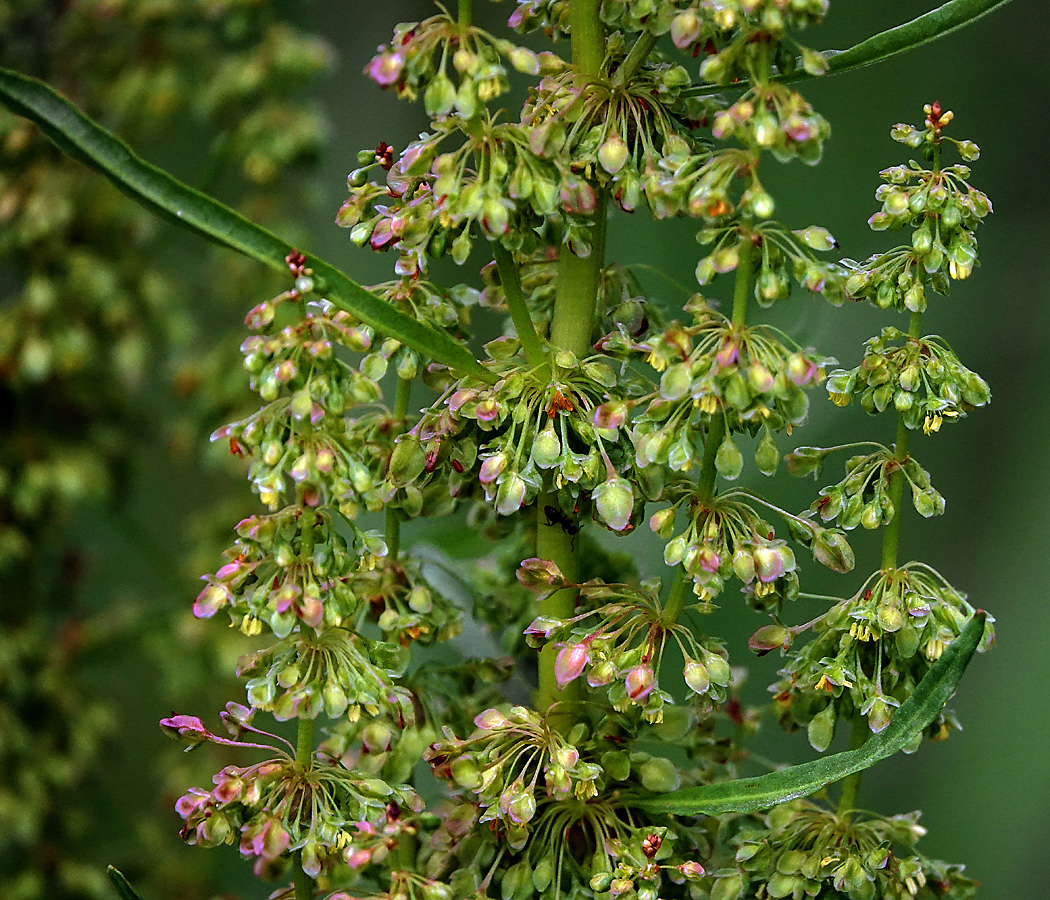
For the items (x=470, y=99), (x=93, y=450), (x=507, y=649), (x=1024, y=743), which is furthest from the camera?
(x=1024, y=743)

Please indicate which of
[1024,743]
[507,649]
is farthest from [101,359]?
[1024,743]

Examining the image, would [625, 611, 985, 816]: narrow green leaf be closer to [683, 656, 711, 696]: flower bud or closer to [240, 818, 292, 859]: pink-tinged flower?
[683, 656, 711, 696]: flower bud

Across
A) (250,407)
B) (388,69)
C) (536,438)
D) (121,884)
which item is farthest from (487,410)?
(250,407)

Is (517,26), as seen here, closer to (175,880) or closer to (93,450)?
(93,450)

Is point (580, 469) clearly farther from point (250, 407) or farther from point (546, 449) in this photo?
point (250, 407)

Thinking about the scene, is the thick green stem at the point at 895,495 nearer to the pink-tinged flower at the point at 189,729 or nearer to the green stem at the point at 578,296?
the green stem at the point at 578,296

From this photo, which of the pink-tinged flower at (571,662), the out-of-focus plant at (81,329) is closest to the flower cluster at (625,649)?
the pink-tinged flower at (571,662)
